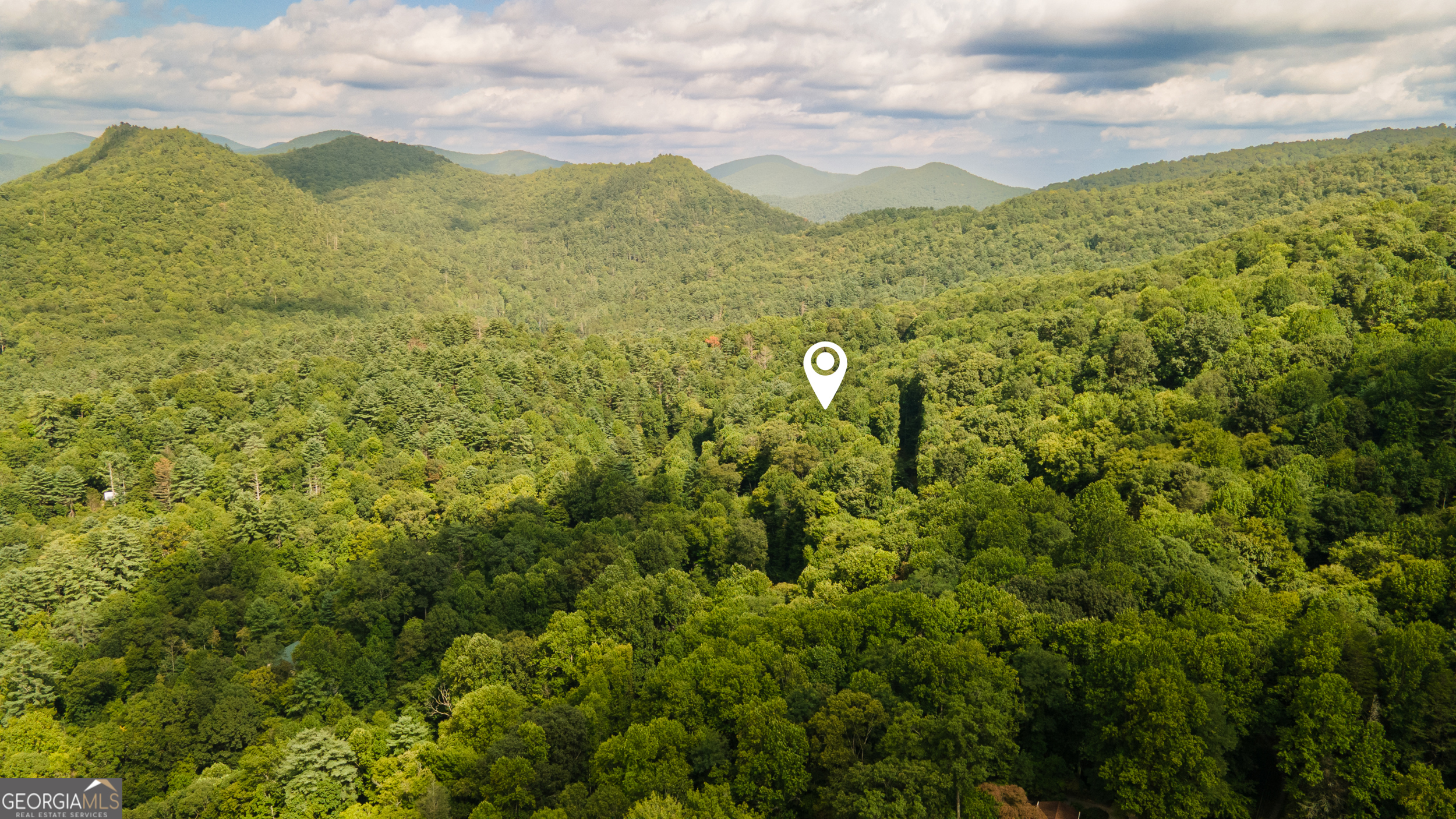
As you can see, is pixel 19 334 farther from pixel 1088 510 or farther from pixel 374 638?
pixel 1088 510

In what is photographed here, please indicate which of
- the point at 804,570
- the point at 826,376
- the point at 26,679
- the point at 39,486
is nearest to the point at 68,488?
the point at 39,486

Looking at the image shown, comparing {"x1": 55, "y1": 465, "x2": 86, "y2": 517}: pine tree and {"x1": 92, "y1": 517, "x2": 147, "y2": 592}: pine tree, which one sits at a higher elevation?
{"x1": 55, "y1": 465, "x2": 86, "y2": 517}: pine tree

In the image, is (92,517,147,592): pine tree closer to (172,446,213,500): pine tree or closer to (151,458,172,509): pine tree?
(151,458,172,509): pine tree

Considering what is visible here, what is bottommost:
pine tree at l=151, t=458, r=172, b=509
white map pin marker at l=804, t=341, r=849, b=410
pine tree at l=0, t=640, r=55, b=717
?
pine tree at l=0, t=640, r=55, b=717

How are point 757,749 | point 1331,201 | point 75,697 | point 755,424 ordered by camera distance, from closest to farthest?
point 757,749, point 75,697, point 755,424, point 1331,201

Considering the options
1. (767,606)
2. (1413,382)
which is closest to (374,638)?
(767,606)

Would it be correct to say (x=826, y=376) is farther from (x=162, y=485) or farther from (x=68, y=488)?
(x=68, y=488)

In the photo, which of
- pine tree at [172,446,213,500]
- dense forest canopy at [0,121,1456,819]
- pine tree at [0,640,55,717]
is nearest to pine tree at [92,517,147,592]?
dense forest canopy at [0,121,1456,819]

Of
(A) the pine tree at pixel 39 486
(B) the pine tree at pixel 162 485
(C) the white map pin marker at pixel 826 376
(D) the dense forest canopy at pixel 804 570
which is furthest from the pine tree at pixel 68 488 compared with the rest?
(C) the white map pin marker at pixel 826 376
